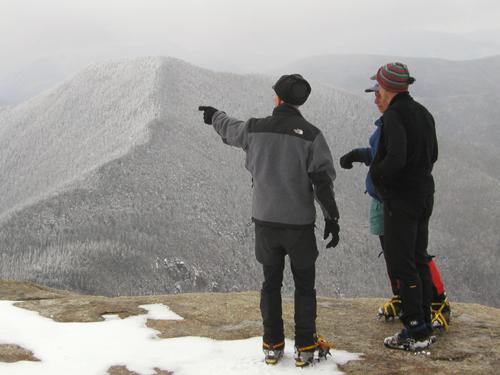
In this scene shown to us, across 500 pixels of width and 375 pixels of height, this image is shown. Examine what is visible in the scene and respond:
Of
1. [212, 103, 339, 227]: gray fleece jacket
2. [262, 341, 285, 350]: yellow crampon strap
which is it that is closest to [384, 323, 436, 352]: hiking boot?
[262, 341, 285, 350]: yellow crampon strap

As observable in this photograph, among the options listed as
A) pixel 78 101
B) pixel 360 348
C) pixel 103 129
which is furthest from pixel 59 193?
pixel 360 348

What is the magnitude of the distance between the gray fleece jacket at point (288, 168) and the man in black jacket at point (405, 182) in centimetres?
96

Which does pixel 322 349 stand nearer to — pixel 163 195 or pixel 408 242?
pixel 408 242

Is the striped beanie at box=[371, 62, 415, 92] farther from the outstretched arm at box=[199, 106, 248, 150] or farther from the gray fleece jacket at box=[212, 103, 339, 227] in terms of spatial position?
the outstretched arm at box=[199, 106, 248, 150]

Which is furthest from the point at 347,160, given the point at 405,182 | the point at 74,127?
the point at 74,127

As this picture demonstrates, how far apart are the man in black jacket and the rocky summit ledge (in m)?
0.49

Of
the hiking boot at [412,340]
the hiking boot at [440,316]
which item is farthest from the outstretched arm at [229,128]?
the hiking boot at [440,316]

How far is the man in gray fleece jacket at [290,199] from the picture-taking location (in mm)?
6871

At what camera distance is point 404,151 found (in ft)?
22.9

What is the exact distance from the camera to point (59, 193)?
64625mm

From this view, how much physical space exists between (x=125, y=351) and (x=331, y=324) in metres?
3.82

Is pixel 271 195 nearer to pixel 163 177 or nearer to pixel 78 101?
pixel 163 177

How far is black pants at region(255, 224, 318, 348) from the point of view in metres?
7.01

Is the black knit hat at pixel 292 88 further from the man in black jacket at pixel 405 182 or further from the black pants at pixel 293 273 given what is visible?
the black pants at pixel 293 273
